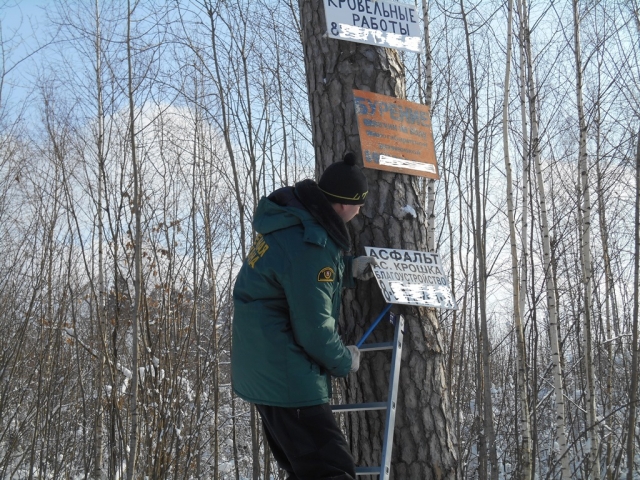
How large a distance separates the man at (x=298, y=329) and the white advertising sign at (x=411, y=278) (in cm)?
21

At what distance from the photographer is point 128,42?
438 cm

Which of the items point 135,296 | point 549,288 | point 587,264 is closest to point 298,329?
point 135,296

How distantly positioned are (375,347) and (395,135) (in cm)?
95

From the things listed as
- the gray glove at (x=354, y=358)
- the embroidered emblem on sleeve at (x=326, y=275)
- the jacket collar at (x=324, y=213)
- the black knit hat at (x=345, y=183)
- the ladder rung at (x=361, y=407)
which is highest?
the black knit hat at (x=345, y=183)

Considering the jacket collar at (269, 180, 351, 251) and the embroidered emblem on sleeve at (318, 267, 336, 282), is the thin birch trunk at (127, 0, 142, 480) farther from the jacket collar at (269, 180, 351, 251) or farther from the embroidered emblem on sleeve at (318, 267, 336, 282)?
the embroidered emblem on sleeve at (318, 267, 336, 282)

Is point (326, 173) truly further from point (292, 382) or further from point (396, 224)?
point (292, 382)

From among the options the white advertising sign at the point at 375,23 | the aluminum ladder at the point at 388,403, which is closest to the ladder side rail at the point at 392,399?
the aluminum ladder at the point at 388,403

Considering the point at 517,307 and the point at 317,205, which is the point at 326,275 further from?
the point at 517,307

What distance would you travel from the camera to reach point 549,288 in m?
5.14

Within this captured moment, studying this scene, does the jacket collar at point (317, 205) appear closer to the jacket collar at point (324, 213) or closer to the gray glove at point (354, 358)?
the jacket collar at point (324, 213)

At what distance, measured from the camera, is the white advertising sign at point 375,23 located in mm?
2672

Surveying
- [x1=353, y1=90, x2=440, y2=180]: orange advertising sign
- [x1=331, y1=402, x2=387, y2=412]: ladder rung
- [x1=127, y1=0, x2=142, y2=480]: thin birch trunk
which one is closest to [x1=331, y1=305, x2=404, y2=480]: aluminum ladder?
[x1=331, y1=402, x2=387, y2=412]: ladder rung

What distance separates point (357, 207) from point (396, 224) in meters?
0.26

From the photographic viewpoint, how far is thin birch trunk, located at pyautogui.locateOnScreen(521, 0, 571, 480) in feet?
15.8
